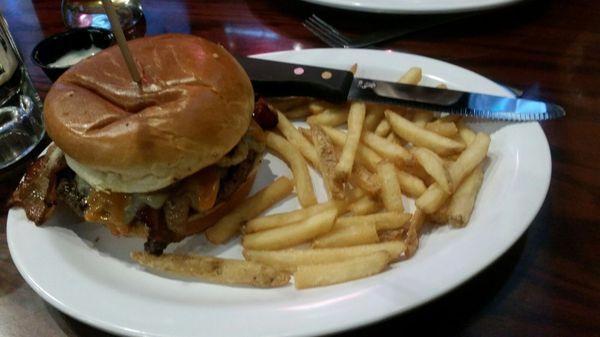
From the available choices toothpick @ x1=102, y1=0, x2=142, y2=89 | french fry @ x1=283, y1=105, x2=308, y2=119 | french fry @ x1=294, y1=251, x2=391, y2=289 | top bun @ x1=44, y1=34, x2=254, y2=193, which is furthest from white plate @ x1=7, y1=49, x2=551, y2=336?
toothpick @ x1=102, y1=0, x2=142, y2=89

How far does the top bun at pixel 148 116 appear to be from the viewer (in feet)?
5.09


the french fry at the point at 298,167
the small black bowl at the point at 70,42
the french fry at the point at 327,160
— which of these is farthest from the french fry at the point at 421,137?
the small black bowl at the point at 70,42

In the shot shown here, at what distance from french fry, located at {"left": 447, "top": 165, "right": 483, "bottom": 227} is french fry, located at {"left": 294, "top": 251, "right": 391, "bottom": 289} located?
28 centimetres

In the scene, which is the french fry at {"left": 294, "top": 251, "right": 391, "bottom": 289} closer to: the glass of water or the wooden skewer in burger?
the wooden skewer in burger

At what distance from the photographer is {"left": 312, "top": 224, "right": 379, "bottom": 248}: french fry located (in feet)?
5.10

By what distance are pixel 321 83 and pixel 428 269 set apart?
897 millimetres

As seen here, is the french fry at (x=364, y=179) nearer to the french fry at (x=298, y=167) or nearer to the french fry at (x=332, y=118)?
the french fry at (x=298, y=167)

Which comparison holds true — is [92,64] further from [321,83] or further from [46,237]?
[321,83]

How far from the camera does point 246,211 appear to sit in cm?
174

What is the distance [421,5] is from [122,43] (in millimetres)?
1555

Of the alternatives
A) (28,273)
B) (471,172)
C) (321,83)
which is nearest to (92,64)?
(28,273)

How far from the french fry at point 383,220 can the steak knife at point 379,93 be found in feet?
1.61

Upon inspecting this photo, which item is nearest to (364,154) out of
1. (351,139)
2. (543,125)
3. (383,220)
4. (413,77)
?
(351,139)

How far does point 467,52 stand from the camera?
2576 mm
